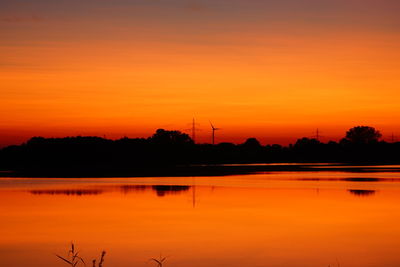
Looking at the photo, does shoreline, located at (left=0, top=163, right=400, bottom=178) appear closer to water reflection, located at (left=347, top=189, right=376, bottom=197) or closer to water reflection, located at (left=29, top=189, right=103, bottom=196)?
water reflection, located at (left=29, top=189, right=103, bottom=196)

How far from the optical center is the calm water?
16.1 metres

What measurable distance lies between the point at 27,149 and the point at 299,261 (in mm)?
103206

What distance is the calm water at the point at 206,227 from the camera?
16078 mm

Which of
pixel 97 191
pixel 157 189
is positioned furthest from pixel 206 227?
pixel 157 189

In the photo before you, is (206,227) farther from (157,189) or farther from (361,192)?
(157,189)

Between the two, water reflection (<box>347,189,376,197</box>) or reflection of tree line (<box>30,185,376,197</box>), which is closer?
water reflection (<box>347,189,376,197</box>)

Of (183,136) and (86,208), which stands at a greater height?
(183,136)

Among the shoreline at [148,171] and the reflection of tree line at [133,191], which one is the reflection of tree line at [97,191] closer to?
the reflection of tree line at [133,191]

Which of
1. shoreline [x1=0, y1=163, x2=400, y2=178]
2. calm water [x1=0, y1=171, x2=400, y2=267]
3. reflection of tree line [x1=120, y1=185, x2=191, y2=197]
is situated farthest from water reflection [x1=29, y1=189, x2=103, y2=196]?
shoreline [x1=0, y1=163, x2=400, y2=178]

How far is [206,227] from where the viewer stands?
70.4ft

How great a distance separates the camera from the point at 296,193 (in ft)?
117

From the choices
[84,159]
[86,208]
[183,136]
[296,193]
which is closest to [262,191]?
[296,193]

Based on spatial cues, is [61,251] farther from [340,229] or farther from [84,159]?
[84,159]

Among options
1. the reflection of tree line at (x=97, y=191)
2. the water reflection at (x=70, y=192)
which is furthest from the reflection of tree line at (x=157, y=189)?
the water reflection at (x=70, y=192)
